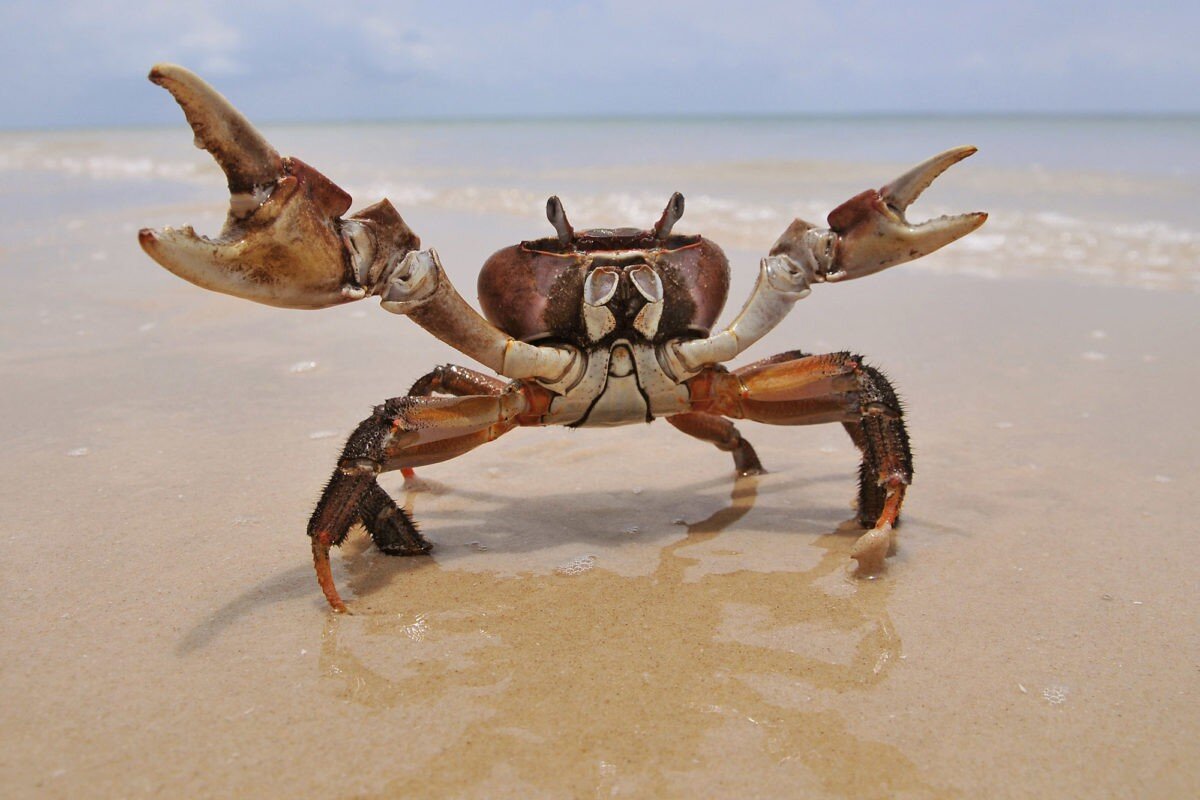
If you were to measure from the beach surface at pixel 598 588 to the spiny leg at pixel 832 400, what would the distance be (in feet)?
0.99

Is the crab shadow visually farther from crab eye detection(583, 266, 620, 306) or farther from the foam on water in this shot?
the foam on water

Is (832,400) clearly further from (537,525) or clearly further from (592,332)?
(537,525)

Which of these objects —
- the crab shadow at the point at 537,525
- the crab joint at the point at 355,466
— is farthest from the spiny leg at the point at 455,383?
the crab joint at the point at 355,466

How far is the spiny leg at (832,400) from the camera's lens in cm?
321

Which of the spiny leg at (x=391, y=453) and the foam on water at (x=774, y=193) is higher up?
the spiny leg at (x=391, y=453)

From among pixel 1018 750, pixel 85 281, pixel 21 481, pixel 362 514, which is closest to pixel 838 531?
pixel 1018 750

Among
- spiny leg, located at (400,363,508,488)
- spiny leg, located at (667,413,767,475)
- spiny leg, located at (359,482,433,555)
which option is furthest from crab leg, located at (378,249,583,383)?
spiny leg, located at (667,413,767,475)

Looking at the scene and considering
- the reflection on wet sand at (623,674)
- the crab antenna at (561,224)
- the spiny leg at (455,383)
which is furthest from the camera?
the spiny leg at (455,383)

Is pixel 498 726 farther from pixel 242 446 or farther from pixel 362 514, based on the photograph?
pixel 242 446

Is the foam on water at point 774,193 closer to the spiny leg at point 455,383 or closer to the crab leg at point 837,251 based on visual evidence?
the crab leg at point 837,251

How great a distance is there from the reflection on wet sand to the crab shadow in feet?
0.28

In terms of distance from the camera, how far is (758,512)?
373cm

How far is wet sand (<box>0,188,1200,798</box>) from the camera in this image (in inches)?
84.4

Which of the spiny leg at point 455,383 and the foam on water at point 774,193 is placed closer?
the spiny leg at point 455,383
